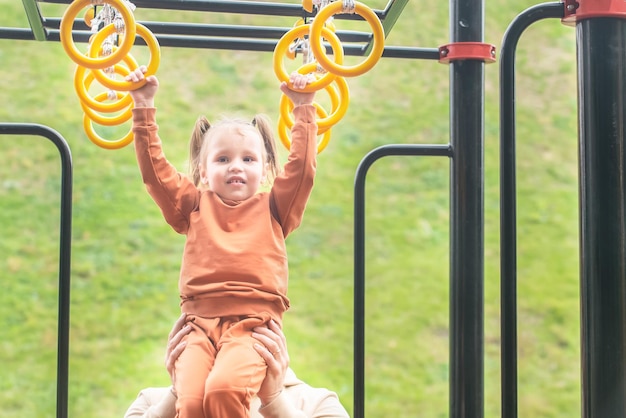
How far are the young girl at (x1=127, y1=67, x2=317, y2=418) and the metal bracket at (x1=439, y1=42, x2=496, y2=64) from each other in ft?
1.21

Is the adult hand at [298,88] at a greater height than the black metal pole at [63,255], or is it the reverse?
the adult hand at [298,88]

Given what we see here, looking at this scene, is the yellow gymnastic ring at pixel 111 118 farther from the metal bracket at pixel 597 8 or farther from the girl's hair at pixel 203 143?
the metal bracket at pixel 597 8

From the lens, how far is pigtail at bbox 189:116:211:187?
3.89ft

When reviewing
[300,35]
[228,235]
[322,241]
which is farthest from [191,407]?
[322,241]

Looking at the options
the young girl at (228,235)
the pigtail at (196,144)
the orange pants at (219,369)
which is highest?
the pigtail at (196,144)

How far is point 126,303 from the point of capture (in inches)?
94.4

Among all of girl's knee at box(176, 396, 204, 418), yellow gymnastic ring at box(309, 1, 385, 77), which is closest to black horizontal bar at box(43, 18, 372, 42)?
yellow gymnastic ring at box(309, 1, 385, 77)

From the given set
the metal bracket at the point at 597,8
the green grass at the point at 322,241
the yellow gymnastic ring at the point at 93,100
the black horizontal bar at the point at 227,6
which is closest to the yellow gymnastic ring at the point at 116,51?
the yellow gymnastic ring at the point at 93,100

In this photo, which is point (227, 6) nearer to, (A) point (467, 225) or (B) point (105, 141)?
(B) point (105, 141)

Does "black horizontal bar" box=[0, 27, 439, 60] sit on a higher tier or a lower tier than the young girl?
higher

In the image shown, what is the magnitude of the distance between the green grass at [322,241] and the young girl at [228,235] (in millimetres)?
1358

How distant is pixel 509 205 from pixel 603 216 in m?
0.14

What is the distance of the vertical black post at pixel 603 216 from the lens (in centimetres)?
90

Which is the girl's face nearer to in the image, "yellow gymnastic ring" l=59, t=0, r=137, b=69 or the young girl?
the young girl
